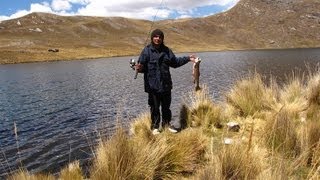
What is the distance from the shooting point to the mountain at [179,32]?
102875mm

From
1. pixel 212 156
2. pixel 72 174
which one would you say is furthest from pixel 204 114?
pixel 212 156

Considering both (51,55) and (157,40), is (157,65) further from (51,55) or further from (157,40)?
(51,55)

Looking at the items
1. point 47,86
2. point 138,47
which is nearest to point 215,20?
point 138,47

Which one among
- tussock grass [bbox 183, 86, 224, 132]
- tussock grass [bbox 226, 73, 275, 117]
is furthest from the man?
tussock grass [bbox 226, 73, 275, 117]

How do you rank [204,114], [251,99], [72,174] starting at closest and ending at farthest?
[72,174] < [204,114] < [251,99]

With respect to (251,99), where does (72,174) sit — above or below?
below

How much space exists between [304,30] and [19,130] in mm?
154591

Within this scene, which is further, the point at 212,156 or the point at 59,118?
the point at 59,118

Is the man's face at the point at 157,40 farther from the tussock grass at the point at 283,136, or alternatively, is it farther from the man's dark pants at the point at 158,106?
the tussock grass at the point at 283,136

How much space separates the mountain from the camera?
10288cm

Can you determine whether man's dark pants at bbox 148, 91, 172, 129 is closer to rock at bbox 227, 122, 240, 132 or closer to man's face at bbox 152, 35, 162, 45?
man's face at bbox 152, 35, 162, 45

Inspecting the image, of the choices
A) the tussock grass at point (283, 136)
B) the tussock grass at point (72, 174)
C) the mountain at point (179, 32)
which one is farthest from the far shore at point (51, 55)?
the tussock grass at point (283, 136)

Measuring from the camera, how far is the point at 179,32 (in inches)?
6019

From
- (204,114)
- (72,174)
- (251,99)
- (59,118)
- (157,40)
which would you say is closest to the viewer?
(72,174)
